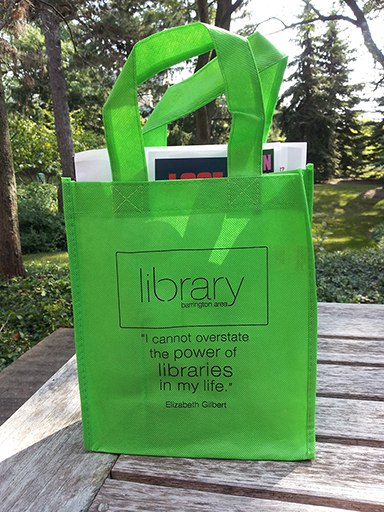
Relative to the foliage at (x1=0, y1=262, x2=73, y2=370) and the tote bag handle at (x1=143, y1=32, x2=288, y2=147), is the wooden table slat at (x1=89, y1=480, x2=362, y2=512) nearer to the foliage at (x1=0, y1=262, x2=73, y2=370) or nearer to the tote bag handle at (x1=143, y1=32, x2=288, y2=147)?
the tote bag handle at (x1=143, y1=32, x2=288, y2=147)

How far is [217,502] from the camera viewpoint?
598 mm

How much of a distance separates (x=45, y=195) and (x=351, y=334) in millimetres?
8839

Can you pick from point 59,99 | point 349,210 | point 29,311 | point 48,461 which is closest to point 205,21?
point 59,99

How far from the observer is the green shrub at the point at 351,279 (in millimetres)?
2936

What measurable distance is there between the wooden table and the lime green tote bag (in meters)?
0.04

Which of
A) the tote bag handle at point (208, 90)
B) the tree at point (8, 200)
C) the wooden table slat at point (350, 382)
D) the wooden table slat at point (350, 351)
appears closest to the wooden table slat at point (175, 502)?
the wooden table slat at point (350, 382)

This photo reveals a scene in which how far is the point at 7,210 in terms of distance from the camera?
3.76 m

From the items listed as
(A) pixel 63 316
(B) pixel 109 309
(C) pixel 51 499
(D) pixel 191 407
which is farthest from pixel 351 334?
(A) pixel 63 316

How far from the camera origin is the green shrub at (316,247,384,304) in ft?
9.63

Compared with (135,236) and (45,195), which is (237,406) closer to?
(135,236)

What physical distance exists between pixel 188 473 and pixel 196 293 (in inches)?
12.6

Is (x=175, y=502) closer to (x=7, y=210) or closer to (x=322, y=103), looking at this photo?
(x=7, y=210)

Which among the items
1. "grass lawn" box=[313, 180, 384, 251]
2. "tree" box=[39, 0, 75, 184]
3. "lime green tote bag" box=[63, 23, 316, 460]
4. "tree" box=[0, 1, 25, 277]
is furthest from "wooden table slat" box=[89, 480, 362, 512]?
"grass lawn" box=[313, 180, 384, 251]

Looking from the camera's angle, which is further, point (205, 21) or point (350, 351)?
point (205, 21)
